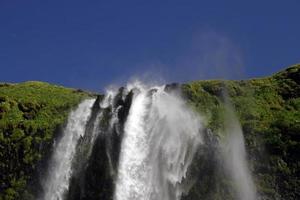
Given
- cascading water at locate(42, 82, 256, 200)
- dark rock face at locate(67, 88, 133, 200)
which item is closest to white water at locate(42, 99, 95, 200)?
cascading water at locate(42, 82, 256, 200)

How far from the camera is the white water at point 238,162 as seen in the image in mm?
48219

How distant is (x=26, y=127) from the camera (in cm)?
5697

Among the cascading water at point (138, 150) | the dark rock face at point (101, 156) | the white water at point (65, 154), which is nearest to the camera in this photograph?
the cascading water at point (138, 150)

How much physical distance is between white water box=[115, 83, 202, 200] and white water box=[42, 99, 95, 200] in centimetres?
419

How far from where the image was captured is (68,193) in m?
49.5

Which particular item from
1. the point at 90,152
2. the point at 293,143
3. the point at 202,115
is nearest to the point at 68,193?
the point at 90,152

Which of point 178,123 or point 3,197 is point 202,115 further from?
point 3,197

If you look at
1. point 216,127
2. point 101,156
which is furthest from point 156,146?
point 216,127

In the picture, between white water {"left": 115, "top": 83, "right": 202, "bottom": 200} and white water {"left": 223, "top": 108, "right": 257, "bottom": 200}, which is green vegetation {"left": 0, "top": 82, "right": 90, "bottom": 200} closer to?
white water {"left": 115, "top": 83, "right": 202, "bottom": 200}

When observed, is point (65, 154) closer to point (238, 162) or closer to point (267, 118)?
point (238, 162)

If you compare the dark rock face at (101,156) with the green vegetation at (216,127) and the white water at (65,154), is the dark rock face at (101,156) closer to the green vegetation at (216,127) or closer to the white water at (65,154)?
the white water at (65,154)

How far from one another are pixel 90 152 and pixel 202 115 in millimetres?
9097

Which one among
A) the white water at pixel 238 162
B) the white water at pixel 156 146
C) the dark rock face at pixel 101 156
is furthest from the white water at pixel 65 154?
the white water at pixel 238 162

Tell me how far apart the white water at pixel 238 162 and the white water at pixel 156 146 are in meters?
2.22
